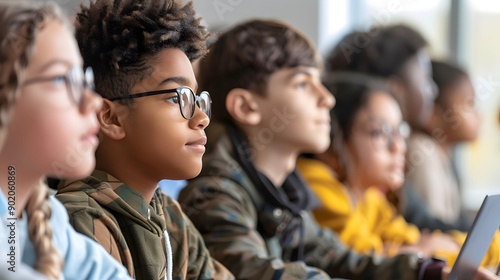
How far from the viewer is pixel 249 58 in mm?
1002

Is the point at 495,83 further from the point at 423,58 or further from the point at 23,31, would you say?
the point at 23,31

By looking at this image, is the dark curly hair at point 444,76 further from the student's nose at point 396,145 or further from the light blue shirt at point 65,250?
the light blue shirt at point 65,250

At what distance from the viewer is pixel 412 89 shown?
188 centimetres

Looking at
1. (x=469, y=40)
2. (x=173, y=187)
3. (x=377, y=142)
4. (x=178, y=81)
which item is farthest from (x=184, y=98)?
(x=469, y=40)

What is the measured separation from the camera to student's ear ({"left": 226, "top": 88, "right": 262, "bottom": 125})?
101cm

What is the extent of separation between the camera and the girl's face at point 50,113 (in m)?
0.45

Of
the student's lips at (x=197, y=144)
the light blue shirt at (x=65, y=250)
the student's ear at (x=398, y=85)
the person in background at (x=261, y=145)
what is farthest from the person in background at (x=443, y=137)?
the light blue shirt at (x=65, y=250)

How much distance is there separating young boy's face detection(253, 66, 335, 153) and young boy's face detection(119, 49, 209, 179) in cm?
38

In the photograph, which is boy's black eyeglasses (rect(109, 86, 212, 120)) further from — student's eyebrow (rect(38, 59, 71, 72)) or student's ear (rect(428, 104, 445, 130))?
student's ear (rect(428, 104, 445, 130))

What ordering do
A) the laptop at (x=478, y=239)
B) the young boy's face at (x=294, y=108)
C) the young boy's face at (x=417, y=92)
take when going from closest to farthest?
the laptop at (x=478, y=239) < the young boy's face at (x=294, y=108) < the young boy's face at (x=417, y=92)

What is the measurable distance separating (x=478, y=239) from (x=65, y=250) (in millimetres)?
520

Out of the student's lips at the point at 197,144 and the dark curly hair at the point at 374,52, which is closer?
the student's lips at the point at 197,144

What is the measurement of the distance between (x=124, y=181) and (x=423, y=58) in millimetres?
1510

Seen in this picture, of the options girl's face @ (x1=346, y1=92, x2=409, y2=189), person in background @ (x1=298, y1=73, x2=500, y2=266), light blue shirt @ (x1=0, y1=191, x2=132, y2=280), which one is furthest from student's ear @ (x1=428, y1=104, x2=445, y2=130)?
light blue shirt @ (x1=0, y1=191, x2=132, y2=280)
